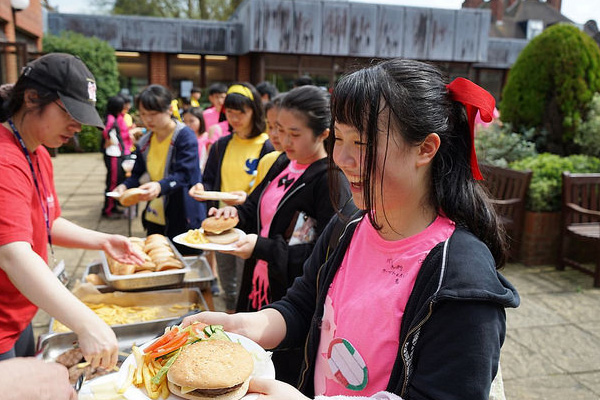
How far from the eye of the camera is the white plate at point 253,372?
52.2 inches

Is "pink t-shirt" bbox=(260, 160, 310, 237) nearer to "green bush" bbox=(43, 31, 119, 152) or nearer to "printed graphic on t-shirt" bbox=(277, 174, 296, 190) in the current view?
"printed graphic on t-shirt" bbox=(277, 174, 296, 190)

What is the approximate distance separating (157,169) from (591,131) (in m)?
6.15

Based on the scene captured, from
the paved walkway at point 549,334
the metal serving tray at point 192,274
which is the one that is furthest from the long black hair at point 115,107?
the metal serving tray at point 192,274

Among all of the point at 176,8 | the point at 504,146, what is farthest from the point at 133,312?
the point at 176,8

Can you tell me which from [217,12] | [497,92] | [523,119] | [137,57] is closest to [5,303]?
[523,119]

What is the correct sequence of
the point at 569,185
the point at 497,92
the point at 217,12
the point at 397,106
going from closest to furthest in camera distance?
the point at 397,106, the point at 569,185, the point at 497,92, the point at 217,12

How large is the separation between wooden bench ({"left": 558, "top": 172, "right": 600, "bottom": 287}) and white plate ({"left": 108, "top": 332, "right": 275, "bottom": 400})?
198 inches

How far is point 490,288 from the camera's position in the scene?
1057mm

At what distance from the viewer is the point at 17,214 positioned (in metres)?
1.76

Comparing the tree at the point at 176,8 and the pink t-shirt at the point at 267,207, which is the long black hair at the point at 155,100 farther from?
the tree at the point at 176,8

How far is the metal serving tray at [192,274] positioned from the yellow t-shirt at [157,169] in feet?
3.22

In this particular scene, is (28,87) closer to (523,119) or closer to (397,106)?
(397,106)

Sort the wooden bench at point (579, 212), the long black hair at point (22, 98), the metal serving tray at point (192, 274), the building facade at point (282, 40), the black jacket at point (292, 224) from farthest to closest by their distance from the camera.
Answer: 1. the building facade at point (282, 40)
2. the wooden bench at point (579, 212)
3. the metal serving tray at point (192, 274)
4. the black jacket at point (292, 224)
5. the long black hair at point (22, 98)

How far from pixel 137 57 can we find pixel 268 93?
Answer: 14.7 metres
